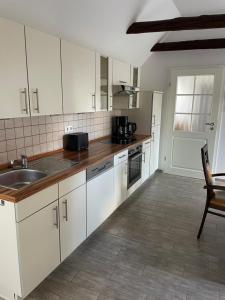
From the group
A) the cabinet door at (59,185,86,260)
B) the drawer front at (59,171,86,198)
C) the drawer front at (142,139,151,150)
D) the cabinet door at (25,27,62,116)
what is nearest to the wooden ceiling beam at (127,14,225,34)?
the cabinet door at (25,27,62,116)

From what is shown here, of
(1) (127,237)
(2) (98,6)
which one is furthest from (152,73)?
(1) (127,237)

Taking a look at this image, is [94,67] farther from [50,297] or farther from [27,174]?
[50,297]

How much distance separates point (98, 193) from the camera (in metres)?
2.50

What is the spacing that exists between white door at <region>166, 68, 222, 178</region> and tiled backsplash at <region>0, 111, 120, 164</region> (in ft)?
6.30

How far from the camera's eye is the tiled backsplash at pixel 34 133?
6.90ft

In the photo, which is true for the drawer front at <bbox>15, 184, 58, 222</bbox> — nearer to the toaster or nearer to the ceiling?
the toaster

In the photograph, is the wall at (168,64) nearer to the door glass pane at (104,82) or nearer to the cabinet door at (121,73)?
the cabinet door at (121,73)

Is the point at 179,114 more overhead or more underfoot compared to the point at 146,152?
more overhead

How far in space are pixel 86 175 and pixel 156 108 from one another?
94.9 inches

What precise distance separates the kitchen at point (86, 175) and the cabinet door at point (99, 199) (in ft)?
0.04

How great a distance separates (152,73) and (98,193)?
116 inches

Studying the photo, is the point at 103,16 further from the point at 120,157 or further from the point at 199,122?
the point at 199,122

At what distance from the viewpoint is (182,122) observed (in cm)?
444

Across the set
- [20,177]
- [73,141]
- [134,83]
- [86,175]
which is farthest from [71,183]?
[134,83]
